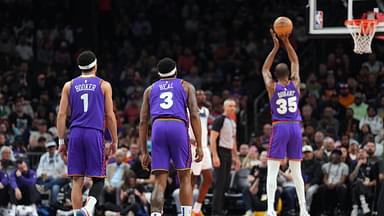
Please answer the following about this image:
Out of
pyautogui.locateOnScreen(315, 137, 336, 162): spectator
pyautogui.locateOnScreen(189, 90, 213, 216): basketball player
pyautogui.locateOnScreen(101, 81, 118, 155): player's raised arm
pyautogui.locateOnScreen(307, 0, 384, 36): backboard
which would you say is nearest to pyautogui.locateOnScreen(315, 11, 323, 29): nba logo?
pyautogui.locateOnScreen(307, 0, 384, 36): backboard

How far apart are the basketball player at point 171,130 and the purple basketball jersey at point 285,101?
2.17 metres

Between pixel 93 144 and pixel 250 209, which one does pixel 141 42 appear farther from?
pixel 93 144

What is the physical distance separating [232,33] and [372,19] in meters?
13.8

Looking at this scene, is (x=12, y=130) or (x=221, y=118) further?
(x=12, y=130)

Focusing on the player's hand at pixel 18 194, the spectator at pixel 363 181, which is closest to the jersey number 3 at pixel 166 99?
the player's hand at pixel 18 194

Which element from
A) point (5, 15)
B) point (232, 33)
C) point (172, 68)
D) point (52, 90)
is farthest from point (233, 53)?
point (172, 68)

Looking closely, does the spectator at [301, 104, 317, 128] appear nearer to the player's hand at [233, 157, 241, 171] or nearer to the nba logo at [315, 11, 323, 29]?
the player's hand at [233, 157, 241, 171]

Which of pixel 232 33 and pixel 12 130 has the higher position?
pixel 232 33

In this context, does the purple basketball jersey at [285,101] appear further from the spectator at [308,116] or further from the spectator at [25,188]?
the spectator at [308,116]

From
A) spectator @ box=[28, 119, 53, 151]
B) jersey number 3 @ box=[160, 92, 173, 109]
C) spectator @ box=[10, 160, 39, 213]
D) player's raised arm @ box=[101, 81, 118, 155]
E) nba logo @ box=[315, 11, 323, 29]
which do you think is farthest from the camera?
spectator @ box=[28, 119, 53, 151]

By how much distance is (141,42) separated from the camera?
29984mm

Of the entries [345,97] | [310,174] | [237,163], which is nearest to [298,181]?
[237,163]

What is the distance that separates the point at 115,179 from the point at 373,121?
6.25 m

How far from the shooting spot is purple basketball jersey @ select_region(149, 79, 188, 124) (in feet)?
43.7
